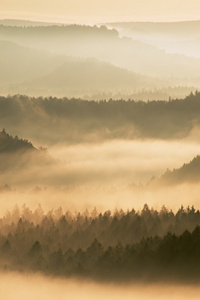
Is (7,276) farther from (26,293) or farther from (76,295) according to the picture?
(76,295)

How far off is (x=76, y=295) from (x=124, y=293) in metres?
14.4

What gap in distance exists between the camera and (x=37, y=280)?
186250 millimetres

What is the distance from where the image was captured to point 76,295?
19762cm

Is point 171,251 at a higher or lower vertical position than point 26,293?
higher

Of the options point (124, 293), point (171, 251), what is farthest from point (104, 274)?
point (171, 251)

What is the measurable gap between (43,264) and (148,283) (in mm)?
28465

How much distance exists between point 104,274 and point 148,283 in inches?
466

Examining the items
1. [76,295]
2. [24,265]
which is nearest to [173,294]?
[76,295]

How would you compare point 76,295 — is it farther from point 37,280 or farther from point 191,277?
point 191,277

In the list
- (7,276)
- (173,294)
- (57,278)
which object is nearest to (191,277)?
(173,294)

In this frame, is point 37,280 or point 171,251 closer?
point 37,280

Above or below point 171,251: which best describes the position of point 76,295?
below

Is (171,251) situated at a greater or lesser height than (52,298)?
greater

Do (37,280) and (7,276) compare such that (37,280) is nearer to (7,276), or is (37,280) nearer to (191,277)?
(7,276)
